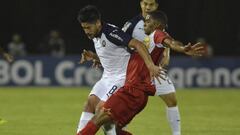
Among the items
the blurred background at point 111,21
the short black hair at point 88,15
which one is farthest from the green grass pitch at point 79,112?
the blurred background at point 111,21

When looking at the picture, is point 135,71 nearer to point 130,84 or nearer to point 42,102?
point 130,84

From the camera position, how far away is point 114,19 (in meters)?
30.5

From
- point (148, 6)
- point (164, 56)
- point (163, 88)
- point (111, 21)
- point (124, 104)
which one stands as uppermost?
point (148, 6)

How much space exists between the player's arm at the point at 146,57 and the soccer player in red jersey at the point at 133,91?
0.33 m

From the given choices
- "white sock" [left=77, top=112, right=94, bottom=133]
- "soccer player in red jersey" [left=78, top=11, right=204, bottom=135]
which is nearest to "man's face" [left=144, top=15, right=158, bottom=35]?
"soccer player in red jersey" [left=78, top=11, right=204, bottom=135]

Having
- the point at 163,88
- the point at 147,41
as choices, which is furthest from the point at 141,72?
the point at 163,88

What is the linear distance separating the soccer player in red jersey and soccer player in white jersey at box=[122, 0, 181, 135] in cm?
50

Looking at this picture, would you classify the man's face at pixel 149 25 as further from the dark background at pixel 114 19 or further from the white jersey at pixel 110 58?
the dark background at pixel 114 19

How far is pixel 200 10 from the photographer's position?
30484mm

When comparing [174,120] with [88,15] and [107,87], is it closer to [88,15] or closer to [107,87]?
[107,87]

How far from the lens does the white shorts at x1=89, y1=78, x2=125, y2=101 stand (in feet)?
30.2

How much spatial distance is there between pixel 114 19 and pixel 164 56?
20.0 meters

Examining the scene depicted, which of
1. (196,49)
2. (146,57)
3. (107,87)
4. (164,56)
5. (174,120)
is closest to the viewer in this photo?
(196,49)

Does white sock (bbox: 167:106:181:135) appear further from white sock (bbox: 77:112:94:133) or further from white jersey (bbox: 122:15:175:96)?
white sock (bbox: 77:112:94:133)
